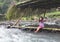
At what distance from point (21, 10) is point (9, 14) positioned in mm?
1747

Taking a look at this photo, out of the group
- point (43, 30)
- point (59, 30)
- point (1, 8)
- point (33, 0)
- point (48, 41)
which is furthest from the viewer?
point (1, 8)

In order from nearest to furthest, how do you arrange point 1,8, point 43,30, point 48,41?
point 48,41, point 43,30, point 1,8

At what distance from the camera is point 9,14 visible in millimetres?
15266

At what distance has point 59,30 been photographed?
2586 cm

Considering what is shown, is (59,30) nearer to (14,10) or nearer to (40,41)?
(40,41)

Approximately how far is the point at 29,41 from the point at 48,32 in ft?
25.3

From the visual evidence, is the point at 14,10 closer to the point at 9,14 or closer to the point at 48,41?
the point at 9,14

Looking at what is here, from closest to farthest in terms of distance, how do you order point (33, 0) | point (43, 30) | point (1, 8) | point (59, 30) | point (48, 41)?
point (33, 0), point (48, 41), point (59, 30), point (43, 30), point (1, 8)

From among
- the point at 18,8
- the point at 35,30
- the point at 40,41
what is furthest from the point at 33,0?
the point at 35,30

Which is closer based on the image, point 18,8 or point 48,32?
point 18,8

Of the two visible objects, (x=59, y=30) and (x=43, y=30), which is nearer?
(x=59, y=30)

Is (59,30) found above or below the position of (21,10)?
below

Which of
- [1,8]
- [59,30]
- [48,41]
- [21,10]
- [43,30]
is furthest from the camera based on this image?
[1,8]

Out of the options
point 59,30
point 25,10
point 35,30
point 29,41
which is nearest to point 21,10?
point 25,10
